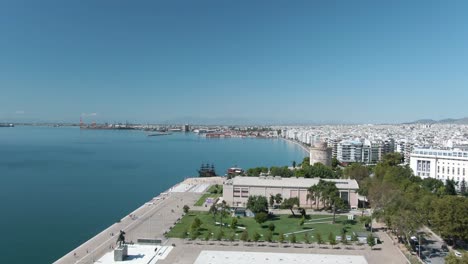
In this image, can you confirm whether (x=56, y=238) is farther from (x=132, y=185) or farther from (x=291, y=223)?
(x=132, y=185)

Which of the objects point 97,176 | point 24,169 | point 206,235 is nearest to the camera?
point 206,235

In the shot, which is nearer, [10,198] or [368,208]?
[368,208]

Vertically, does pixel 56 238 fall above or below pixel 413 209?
below

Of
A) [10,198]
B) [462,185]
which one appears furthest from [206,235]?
[462,185]

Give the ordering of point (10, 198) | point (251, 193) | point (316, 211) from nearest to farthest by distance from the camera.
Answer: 1. point (316, 211)
2. point (251, 193)
3. point (10, 198)

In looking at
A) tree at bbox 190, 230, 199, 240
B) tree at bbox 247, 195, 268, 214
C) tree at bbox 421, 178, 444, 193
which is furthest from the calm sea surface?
tree at bbox 421, 178, 444, 193

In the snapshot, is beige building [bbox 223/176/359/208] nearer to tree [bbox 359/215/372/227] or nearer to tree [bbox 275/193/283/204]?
tree [bbox 275/193/283/204]

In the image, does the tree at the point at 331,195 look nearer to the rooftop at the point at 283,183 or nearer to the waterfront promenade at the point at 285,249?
the rooftop at the point at 283,183
